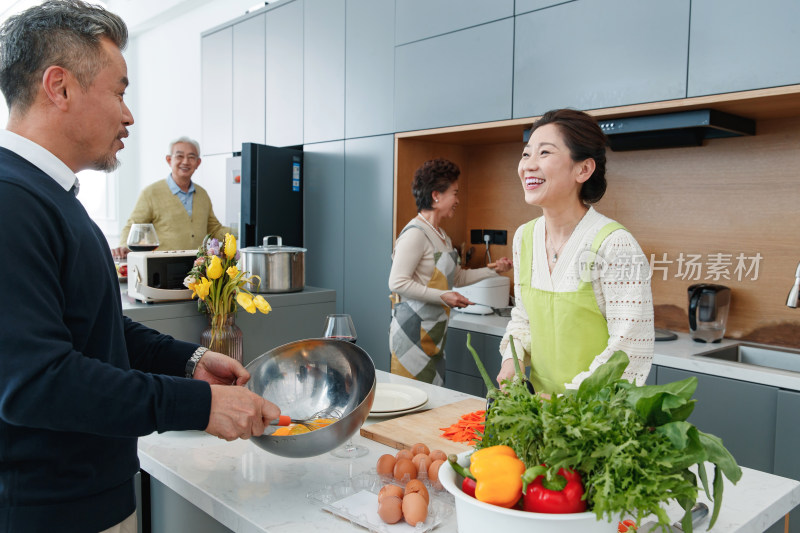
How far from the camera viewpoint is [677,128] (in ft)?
7.88

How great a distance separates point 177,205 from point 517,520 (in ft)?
11.7

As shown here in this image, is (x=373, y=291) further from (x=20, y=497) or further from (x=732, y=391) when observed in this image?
(x=20, y=497)

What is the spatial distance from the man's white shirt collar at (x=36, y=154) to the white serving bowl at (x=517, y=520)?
757mm

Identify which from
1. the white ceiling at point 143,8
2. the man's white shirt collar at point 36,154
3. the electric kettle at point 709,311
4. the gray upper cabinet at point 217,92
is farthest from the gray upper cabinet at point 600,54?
the white ceiling at point 143,8

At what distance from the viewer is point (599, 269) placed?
5.08 feet

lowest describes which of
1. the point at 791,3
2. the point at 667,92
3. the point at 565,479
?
the point at 565,479

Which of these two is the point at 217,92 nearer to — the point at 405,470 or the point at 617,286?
the point at 617,286

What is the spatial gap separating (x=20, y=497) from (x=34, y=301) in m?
0.30

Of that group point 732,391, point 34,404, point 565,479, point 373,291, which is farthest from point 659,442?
point 373,291

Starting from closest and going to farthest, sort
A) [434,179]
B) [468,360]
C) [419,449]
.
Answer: [419,449] < [434,179] < [468,360]

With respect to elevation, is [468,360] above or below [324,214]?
below

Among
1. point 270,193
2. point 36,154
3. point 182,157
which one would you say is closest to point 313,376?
point 36,154

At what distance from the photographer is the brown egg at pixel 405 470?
107 cm

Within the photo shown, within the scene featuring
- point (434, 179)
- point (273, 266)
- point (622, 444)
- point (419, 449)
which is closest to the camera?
point (622, 444)
